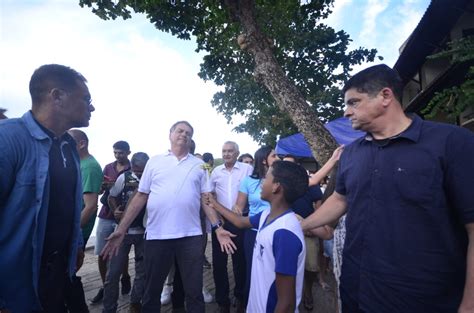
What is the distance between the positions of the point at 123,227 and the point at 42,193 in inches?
62.5

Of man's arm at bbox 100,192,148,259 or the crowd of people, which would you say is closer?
the crowd of people

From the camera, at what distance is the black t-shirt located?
6.85ft

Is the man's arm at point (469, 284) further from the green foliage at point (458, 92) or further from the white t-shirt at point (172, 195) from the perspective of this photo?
the green foliage at point (458, 92)

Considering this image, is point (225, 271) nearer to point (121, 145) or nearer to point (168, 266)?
point (168, 266)

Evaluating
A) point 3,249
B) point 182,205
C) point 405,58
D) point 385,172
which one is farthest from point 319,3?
point 3,249

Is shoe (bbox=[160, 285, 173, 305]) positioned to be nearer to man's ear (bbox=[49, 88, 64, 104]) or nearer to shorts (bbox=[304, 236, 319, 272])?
shorts (bbox=[304, 236, 319, 272])

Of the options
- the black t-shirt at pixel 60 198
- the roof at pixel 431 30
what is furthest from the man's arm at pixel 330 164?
the roof at pixel 431 30

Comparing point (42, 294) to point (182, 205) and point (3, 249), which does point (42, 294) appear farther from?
point (182, 205)

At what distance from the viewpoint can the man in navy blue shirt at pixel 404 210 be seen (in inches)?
60.7

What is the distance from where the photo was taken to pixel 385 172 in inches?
68.2

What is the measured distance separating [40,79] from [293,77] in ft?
46.0

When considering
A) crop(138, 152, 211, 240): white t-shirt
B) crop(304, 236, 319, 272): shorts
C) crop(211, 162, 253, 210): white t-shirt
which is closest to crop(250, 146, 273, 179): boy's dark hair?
crop(211, 162, 253, 210): white t-shirt

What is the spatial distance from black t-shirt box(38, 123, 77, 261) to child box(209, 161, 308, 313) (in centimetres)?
145

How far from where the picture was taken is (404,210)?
5.35 ft
